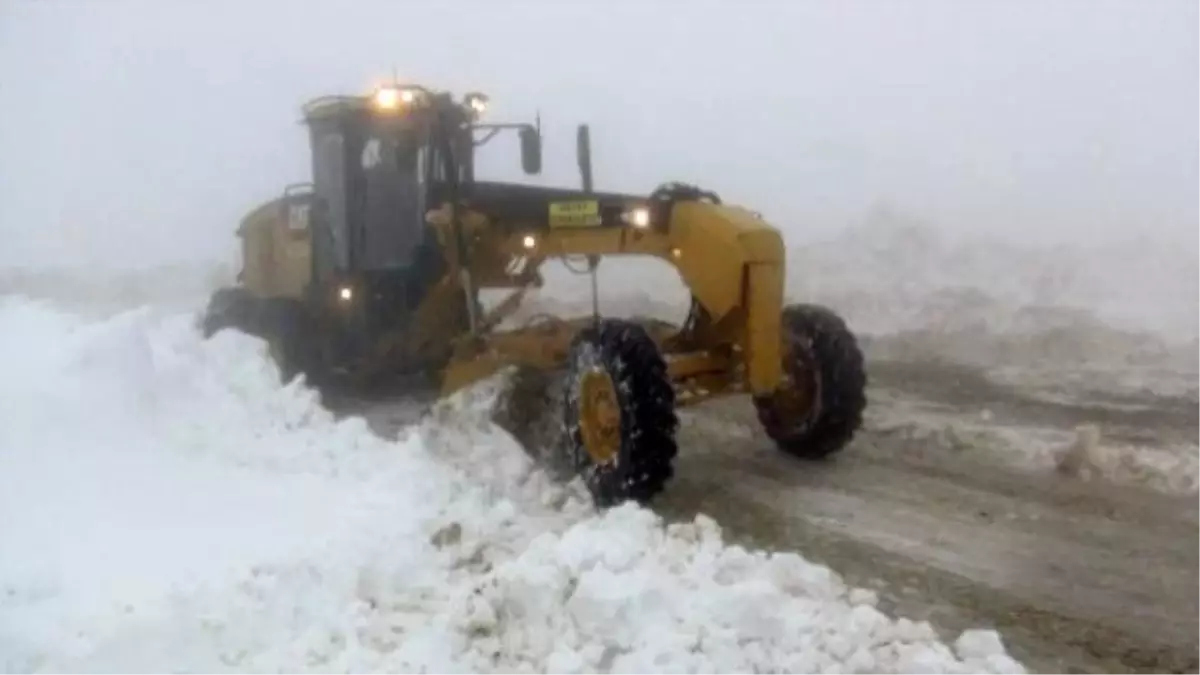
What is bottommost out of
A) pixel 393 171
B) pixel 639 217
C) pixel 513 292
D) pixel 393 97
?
pixel 513 292

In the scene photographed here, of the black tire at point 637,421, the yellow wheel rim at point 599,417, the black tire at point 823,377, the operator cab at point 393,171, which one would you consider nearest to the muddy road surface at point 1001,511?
the black tire at point 823,377

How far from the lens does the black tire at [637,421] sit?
18.5ft

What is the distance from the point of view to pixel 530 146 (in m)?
8.45

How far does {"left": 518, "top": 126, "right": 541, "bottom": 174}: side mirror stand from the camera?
845 centimetres

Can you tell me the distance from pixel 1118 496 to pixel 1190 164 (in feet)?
33.1

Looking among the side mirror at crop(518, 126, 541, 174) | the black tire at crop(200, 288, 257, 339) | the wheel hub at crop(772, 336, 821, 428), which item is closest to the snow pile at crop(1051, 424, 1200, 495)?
the wheel hub at crop(772, 336, 821, 428)

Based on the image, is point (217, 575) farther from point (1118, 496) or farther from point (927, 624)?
point (1118, 496)

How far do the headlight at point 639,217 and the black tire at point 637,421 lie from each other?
2.84 ft

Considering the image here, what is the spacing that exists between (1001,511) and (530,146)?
4.24m

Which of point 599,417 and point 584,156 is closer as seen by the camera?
point 599,417

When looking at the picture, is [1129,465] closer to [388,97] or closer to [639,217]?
[639,217]

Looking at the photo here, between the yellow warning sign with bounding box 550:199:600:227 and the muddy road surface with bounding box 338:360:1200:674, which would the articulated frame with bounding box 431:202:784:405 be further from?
the muddy road surface with bounding box 338:360:1200:674

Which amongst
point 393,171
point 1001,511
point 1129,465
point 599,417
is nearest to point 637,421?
point 599,417

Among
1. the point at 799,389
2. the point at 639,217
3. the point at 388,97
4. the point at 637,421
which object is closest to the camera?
the point at 637,421
